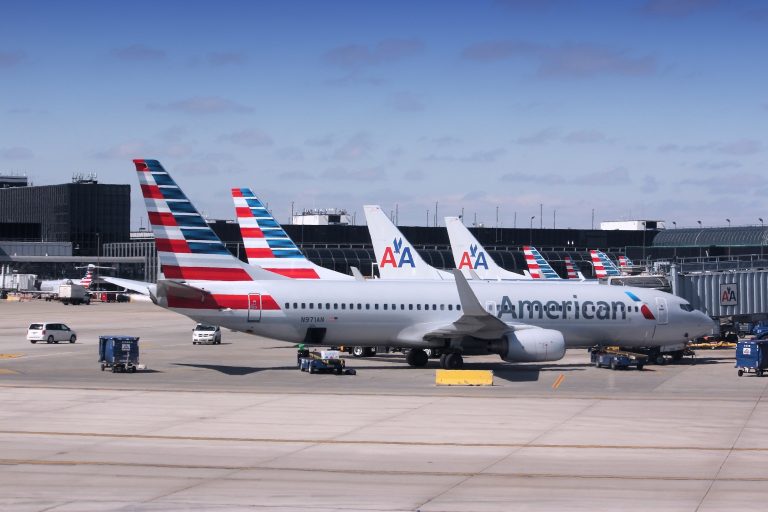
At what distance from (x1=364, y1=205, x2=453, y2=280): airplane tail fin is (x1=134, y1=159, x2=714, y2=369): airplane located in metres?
16.8

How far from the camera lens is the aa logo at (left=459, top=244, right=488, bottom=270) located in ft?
265

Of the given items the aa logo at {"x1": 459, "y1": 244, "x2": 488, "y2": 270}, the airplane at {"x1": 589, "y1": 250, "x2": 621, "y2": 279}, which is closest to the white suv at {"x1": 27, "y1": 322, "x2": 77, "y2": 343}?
the aa logo at {"x1": 459, "y1": 244, "x2": 488, "y2": 270}

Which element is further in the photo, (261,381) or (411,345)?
(411,345)

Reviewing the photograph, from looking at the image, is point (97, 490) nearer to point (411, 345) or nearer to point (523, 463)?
point (523, 463)

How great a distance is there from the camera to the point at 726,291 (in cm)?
7031

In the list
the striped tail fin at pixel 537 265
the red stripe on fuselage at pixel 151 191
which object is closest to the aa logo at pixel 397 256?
the red stripe on fuselage at pixel 151 191

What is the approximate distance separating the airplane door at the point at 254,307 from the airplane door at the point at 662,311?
2153cm

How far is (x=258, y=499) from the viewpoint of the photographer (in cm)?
2247

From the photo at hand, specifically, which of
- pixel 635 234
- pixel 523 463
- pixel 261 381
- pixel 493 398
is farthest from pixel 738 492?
pixel 635 234

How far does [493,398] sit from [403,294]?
12399 millimetres

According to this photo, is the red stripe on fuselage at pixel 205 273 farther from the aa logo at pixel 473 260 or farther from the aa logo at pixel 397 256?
the aa logo at pixel 473 260

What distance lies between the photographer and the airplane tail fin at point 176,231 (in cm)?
4735

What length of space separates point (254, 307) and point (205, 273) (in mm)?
2723

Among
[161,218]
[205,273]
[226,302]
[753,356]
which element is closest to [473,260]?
[753,356]
